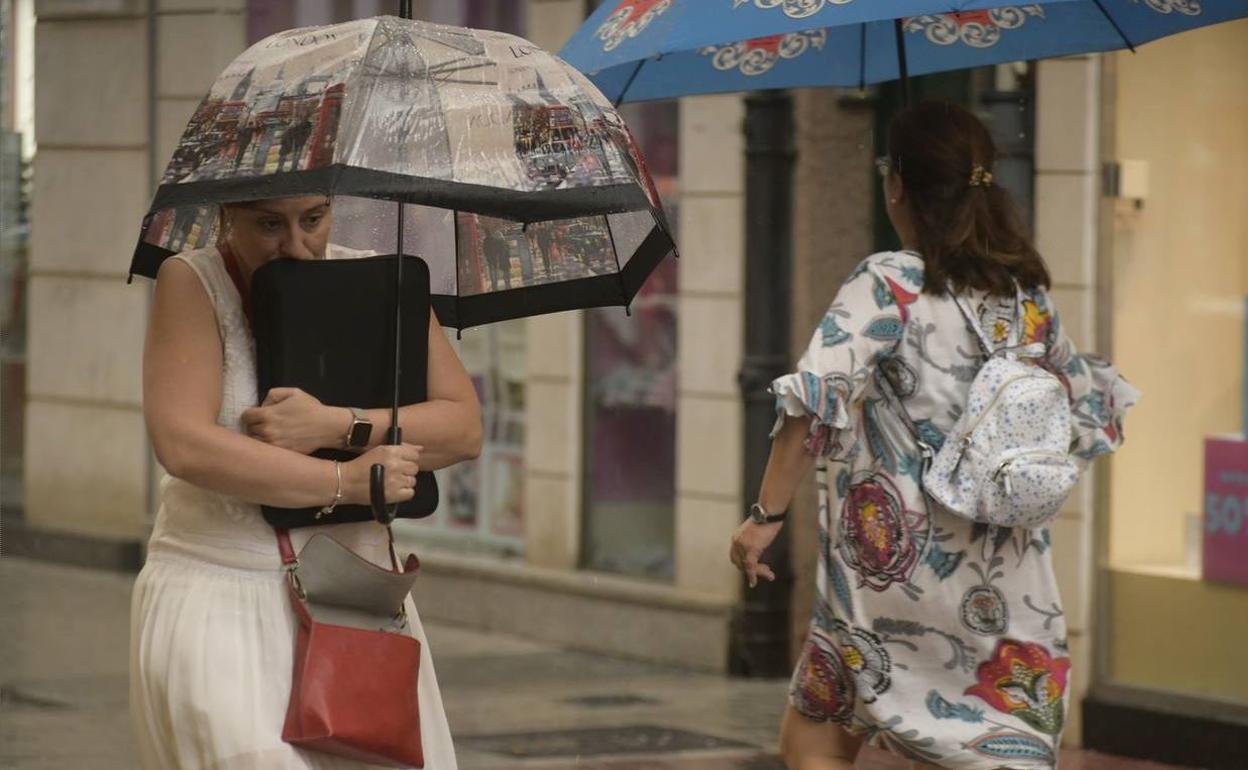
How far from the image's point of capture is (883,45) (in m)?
5.93

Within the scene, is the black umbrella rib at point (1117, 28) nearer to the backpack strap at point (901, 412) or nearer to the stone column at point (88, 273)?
the backpack strap at point (901, 412)

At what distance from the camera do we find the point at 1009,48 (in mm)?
5719

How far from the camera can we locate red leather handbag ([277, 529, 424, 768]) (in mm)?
3490

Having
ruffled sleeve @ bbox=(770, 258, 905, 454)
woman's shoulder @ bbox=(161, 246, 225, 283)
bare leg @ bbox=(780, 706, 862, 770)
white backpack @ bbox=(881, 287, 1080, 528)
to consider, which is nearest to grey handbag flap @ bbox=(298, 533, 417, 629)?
woman's shoulder @ bbox=(161, 246, 225, 283)

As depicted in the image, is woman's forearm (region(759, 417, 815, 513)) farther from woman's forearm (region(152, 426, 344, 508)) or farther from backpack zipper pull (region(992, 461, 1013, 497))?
woman's forearm (region(152, 426, 344, 508))

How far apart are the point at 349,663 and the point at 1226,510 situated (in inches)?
201

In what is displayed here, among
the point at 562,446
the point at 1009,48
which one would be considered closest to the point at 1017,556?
the point at 1009,48

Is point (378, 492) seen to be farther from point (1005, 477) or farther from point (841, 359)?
point (1005, 477)

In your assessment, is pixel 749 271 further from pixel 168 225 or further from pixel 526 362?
pixel 168 225

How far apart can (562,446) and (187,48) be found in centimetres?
344

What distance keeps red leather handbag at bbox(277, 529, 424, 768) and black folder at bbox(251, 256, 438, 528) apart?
0.11m

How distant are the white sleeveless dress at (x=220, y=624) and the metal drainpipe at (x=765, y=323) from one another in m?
6.02

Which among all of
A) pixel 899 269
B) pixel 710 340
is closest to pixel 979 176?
pixel 899 269

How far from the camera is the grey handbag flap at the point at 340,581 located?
3.55 m
